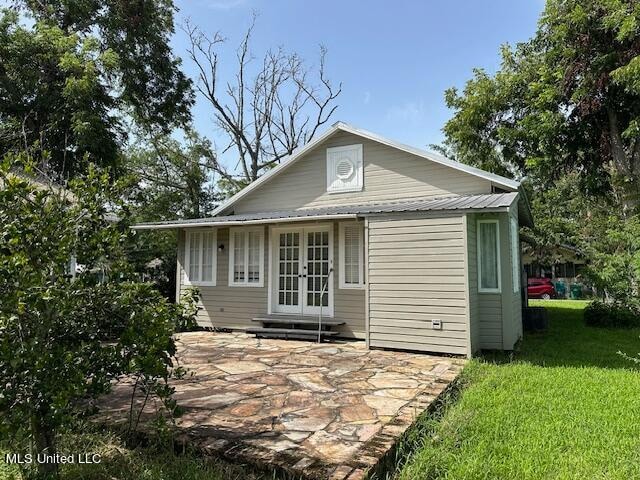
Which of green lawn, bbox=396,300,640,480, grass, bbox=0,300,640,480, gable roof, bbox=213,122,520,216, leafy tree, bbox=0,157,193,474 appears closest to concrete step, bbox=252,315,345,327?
green lawn, bbox=396,300,640,480

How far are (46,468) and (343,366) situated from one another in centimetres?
391

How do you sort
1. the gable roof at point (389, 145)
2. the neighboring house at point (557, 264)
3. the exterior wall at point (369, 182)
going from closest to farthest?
1. the gable roof at point (389, 145)
2. the exterior wall at point (369, 182)
3. the neighboring house at point (557, 264)

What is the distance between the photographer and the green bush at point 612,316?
1052 centimetres

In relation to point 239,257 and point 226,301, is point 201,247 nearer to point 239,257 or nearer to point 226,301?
point 239,257

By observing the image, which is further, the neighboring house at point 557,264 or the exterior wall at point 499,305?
the neighboring house at point 557,264

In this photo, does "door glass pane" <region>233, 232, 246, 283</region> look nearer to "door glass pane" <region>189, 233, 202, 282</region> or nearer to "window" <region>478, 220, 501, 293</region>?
"door glass pane" <region>189, 233, 202, 282</region>

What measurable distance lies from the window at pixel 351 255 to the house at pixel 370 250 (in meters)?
0.02

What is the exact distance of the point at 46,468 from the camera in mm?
A: 2572

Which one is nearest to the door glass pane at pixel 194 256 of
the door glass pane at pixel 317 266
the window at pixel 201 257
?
the window at pixel 201 257

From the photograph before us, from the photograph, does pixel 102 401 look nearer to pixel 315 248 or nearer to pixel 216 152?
pixel 315 248

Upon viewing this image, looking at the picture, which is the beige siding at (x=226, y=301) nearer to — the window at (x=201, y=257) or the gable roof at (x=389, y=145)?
the window at (x=201, y=257)

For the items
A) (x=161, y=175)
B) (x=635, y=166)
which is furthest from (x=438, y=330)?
(x=161, y=175)

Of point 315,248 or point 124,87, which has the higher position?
point 124,87

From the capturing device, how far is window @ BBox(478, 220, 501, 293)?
725 centimetres
